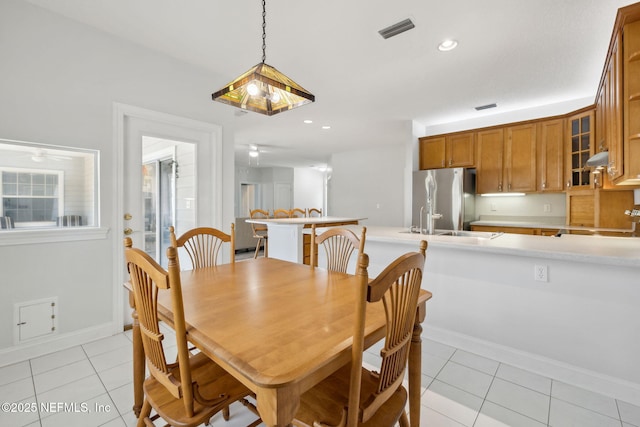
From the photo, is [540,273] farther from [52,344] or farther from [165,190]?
[52,344]

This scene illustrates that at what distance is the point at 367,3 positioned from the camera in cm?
200

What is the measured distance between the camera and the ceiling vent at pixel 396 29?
2.21m

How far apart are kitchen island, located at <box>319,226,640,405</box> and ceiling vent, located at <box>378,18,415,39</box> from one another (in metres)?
1.66

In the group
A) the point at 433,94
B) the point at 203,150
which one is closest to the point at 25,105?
the point at 203,150

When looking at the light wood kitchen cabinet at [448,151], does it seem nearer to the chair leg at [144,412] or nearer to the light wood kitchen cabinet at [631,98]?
the light wood kitchen cabinet at [631,98]

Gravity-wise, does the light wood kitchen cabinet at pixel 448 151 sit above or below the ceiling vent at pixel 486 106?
below

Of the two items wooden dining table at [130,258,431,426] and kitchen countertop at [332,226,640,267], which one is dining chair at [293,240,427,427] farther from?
kitchen countertop at [332,226,640,267]

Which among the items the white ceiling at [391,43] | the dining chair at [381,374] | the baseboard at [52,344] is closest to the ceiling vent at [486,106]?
the white ceiling at [391,43]

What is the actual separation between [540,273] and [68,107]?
370 centimetres

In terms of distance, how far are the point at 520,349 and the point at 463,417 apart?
86 centimetres

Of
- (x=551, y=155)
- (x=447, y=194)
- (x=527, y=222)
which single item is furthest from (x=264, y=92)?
(x=527, y=222)

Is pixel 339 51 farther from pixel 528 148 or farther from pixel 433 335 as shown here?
pixel 528 148

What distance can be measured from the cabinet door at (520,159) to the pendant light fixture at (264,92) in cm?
367

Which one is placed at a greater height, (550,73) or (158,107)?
(550,73)
